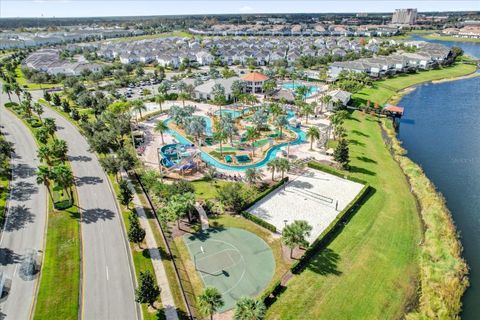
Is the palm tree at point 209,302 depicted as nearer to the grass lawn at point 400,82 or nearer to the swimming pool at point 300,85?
the swimming pool at point 300,85

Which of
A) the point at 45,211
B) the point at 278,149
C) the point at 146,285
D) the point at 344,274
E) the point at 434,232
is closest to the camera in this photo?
the point at 146,285

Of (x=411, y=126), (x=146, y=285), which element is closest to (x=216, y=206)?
(x=146, y=285)

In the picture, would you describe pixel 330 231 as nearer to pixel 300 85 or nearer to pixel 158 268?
pixel 158 268

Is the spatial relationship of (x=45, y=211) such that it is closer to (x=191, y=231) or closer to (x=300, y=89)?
(x=191, y=231)

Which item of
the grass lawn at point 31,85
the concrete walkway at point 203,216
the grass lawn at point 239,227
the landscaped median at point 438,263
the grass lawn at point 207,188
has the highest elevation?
the grass lawn at point 31,85

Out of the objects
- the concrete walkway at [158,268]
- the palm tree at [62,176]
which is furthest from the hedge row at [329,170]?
the palm tree at [62,176]
